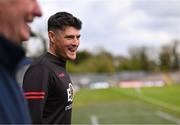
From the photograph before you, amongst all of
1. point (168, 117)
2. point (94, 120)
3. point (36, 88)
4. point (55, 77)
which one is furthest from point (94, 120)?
point (36, 88)

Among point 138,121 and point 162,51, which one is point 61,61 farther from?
point 162,51

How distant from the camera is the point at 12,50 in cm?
219

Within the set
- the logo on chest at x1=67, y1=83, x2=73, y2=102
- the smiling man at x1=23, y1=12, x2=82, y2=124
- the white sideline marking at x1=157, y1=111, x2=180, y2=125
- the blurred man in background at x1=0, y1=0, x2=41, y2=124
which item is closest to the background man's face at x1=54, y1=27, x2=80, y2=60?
the smiling man at x1=23, y1=12, x2=82, y2=124

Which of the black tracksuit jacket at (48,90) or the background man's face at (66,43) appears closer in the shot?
the black tracksuit jacket at (48,90)

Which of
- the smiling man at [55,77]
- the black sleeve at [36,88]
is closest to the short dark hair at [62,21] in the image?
the smiling man at [55,77]

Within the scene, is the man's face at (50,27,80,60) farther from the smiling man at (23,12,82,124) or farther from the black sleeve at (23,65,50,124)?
the black sleeve at (23,65,50,124)

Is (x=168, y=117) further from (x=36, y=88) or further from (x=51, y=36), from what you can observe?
(x=36, y=88)

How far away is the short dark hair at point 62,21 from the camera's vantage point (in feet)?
15.9

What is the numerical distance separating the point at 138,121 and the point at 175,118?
2301 mm

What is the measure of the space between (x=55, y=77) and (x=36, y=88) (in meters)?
0.33

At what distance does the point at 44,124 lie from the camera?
4117 mm

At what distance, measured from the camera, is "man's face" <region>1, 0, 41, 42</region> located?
219cm

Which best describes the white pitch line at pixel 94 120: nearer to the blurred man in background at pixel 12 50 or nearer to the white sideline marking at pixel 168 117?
the white sideline marking at pixel 168 117

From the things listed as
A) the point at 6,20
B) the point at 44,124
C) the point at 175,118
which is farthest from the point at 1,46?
the point at 175,118
